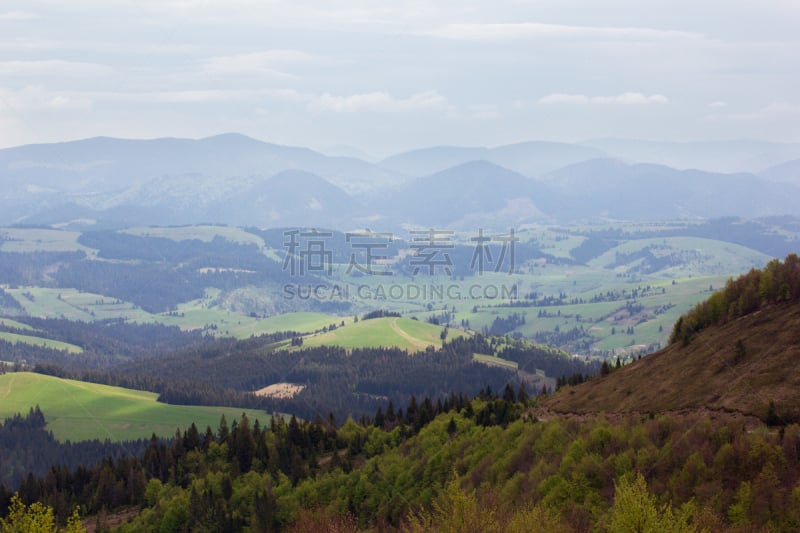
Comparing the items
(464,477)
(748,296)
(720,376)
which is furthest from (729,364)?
(464,477)

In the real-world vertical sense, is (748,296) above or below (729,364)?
above

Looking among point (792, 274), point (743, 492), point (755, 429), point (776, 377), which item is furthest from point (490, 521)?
point (792, 274)

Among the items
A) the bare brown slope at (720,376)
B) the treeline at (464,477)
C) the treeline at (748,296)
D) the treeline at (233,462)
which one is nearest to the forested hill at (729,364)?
the bare brown slope at (720,376)

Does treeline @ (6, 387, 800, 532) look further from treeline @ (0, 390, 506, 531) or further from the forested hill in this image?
the forested hill

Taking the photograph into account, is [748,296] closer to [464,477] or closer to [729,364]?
[729,364]

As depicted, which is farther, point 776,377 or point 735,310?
point 735,310

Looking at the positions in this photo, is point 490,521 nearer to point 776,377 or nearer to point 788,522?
point 788,522

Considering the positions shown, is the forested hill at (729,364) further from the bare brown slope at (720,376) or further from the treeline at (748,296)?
the treeline at (748,296)
